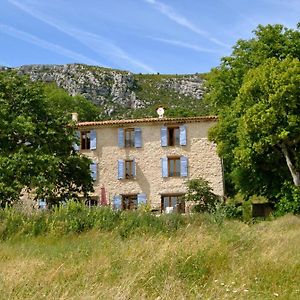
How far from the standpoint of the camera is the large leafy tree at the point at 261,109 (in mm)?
24719

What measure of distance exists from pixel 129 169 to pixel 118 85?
69352mm

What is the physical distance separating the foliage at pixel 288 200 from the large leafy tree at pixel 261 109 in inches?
25.5

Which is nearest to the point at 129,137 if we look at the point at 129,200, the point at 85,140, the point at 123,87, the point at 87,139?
the point at 87,139

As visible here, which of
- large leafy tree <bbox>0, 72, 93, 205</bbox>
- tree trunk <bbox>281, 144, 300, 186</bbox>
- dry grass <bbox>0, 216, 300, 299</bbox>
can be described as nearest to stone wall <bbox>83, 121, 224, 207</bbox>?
tree trunk <bbox>281, 144, 300, 186</bbox>

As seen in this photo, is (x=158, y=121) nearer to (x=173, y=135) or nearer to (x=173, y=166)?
(x=173, y=135)

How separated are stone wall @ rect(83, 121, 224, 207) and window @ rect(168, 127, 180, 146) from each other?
42 centimetres

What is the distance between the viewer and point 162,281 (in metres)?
7.47

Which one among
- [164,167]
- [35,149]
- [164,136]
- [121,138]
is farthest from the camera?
[121,138]

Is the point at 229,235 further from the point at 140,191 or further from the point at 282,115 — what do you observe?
the point at 140,191

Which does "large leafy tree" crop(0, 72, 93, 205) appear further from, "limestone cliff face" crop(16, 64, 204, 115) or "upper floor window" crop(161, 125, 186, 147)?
"limestone cliff face" crop(16, 64, 204, 115)

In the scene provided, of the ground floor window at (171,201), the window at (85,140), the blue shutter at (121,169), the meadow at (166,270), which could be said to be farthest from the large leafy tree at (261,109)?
the meadow at (166,270)

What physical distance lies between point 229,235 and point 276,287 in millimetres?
3103

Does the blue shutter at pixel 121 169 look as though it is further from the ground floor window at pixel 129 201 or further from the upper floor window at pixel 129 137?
the ground floor window at pixel 129 201

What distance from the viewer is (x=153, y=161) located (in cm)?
3669
